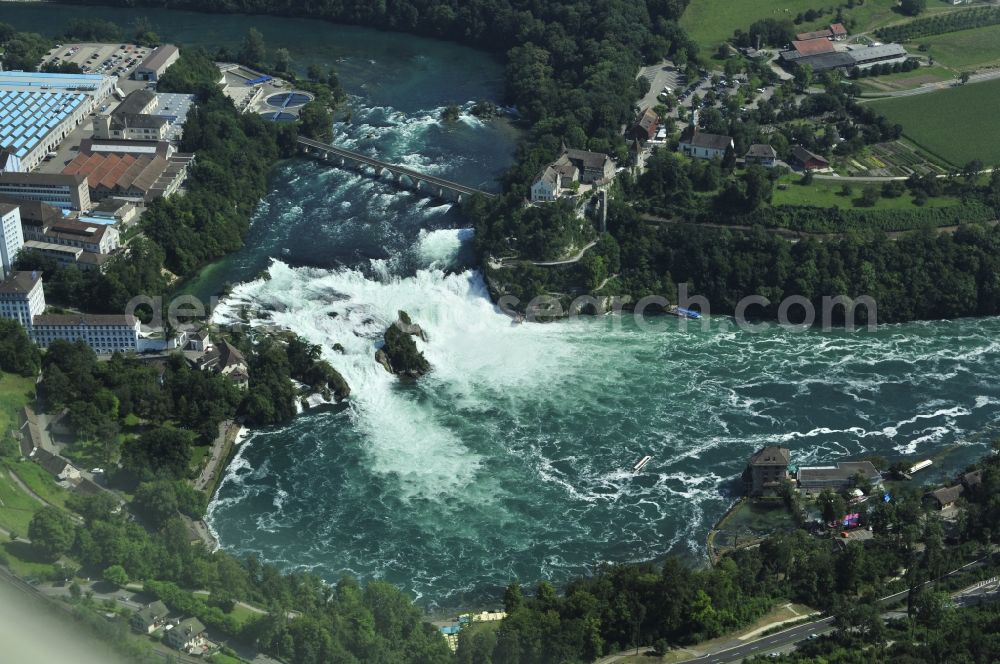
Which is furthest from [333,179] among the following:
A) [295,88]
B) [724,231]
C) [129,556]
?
[129,556]

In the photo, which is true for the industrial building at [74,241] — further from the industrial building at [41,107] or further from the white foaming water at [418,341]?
the white foaming water at [418,341]

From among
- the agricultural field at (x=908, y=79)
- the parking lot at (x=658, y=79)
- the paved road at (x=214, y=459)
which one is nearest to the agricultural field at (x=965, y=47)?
the agricultural field at (x=908, y=79)

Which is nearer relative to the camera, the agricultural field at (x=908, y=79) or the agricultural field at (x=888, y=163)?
the agricultural field at (x=888, y=163)

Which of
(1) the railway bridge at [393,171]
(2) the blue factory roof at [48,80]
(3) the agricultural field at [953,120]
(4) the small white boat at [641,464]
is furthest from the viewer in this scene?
(2) the blue factory roof at [48,80]

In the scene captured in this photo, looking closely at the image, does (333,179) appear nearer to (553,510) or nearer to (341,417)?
(341,417)

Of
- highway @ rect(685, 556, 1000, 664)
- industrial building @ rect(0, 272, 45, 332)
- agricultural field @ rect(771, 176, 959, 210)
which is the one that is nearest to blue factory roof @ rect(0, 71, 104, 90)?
industrial building @ rect(0, 272, 45, 332)

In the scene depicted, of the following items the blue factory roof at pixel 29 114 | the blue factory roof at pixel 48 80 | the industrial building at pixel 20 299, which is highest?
the blue factory roof at pixel 48 80
